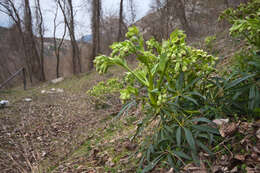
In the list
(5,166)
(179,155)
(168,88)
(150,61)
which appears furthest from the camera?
(5,166)

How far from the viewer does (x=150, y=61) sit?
1540 millimetres

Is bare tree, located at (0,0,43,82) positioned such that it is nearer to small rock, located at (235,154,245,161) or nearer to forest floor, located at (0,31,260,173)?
forest floor, located at (0,31,260,173)

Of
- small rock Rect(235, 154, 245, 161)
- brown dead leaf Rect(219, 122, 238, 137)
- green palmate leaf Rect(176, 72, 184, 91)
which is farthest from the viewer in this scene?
green palmate leaf Rect(176, 72, 184, 91)

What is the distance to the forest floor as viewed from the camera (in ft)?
3.93

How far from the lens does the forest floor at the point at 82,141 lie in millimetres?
1197

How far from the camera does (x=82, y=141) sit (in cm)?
334

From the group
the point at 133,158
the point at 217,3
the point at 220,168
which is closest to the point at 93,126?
the point at 133,158

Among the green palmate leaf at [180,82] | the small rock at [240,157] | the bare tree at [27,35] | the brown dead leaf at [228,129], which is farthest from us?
the bare tree at [27,35]

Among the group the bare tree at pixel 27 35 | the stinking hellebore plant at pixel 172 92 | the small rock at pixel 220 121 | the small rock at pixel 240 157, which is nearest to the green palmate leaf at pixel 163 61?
the stinking hellebore plant at pixel 172 92

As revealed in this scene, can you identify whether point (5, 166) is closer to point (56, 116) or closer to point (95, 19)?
point (56, 116)

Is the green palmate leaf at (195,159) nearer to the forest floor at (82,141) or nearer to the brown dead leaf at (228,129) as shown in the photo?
the forest floor at (82,141)

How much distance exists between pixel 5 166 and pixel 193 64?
3.28m

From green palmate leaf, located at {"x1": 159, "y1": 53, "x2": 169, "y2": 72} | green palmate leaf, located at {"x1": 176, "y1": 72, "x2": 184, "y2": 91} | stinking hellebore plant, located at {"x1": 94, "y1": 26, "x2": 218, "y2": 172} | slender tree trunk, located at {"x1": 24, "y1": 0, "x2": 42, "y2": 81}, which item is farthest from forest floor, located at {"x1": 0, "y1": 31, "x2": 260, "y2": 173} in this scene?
slender tree trunk, located at {"x1": 24, "y1": 0, "x2": 42, "y2": 81}

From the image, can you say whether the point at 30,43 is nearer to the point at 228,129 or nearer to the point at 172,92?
the point at 172,92
